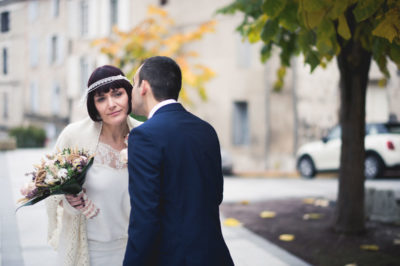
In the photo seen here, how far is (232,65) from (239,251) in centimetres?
1457

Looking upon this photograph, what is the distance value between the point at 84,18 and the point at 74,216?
83.5ft

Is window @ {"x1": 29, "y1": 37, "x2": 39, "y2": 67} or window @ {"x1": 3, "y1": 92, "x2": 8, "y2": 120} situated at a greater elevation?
window @ {"x1": 29, "y1": 37, "x2": 39, "y2": 67}

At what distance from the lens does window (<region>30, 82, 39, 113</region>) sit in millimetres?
32344

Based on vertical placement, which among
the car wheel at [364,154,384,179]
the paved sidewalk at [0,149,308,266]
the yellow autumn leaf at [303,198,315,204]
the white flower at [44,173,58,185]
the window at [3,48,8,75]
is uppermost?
the window at [3,48,8,75]

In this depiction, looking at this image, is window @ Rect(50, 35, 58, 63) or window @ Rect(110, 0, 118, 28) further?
window @ Rect(50, 35, 58, 63)

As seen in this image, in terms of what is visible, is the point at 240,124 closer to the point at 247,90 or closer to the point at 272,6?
the point at 247,90

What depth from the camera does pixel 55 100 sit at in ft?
101

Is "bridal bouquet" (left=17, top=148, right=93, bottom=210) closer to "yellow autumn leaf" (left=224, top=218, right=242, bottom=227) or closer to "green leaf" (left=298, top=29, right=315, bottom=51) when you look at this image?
"green leaf" (left=298, top=29, right=315, bottom=51)

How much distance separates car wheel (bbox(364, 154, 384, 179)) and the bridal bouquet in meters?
12.2

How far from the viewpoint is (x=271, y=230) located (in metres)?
6.76

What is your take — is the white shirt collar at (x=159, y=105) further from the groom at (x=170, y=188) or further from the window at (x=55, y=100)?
the window at (x=55, y=100)

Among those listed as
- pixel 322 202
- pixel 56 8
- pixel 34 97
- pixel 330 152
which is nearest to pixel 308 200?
pixel 322 202

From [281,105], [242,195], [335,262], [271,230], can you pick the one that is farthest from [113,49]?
[335,262]

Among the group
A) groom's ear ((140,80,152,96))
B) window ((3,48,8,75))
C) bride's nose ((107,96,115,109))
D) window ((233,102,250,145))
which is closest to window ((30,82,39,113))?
window ((3,48,8,75))
